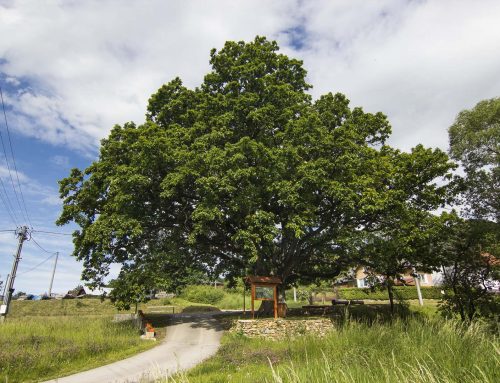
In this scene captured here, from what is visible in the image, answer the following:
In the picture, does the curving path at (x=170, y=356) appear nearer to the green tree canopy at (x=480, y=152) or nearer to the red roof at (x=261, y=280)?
the red roof at (x=261, y=280)

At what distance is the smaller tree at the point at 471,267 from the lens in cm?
1702

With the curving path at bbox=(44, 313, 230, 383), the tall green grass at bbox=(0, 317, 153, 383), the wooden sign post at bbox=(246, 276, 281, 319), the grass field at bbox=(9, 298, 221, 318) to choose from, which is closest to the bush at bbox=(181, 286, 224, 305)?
the grass field at bbox=(9, 298, 221, 318)

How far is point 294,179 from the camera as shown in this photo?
19266 millimetres

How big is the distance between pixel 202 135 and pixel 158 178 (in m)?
3.93

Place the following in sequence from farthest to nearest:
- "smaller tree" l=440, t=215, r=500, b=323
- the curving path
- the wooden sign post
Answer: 1. the wooden sign post
2. "smaller tree" l=440, t=215, r=500, b=323
3. the curving path

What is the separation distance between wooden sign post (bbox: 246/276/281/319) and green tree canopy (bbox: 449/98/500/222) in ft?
41.3

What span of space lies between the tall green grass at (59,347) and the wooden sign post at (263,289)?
6287 mm

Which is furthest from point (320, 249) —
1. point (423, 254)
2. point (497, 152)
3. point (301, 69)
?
point (301, 69)

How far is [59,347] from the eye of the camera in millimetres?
13750

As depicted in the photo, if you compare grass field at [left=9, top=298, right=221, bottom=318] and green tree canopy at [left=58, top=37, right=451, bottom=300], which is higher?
green tree canopy at [left=58, top=37, right=451, bottom=300]

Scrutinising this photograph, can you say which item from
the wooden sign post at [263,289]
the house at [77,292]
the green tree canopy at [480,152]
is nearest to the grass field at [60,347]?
the wooden sign post at [263,289]

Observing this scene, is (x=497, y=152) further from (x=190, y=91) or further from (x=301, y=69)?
(x=190, y=91)

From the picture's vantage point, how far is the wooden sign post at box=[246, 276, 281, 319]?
20000 mm

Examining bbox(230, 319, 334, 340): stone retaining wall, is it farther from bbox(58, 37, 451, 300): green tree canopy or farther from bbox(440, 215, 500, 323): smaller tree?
bbox(440, 215, 500, 323): smaller tree
